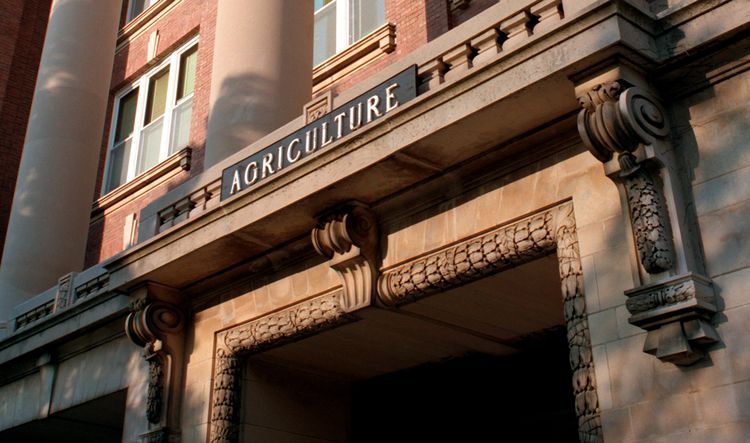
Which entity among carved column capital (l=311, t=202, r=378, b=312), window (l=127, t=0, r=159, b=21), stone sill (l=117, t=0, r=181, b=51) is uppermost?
window (l=127, t=0, r=159, b=21)

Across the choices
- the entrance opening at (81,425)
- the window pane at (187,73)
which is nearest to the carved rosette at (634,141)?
the entrance opening at (81,425)

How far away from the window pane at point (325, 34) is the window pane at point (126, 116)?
22.9ft

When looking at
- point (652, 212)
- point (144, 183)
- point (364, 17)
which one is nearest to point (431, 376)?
point (652, 212)

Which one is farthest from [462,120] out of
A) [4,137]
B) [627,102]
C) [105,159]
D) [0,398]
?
[4,137]

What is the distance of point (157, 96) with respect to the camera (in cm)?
2411

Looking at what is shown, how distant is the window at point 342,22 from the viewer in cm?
1867

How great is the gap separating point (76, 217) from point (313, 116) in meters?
9.91

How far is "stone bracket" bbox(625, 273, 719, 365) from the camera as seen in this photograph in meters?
7.70

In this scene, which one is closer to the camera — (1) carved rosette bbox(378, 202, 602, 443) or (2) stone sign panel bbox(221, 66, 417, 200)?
(1) carved rosette bbox(378, 202, 602, 443)

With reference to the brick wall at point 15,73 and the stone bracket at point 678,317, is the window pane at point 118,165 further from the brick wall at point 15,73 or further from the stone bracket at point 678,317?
the stone bracket at point 678,317

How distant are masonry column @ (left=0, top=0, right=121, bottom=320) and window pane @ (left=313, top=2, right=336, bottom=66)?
5595 mm

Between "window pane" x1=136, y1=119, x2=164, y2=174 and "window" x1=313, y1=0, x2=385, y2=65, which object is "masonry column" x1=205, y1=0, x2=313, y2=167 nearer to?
"window" x1=313, y1=0, x2=385, y2=65

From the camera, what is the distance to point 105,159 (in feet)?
81.7

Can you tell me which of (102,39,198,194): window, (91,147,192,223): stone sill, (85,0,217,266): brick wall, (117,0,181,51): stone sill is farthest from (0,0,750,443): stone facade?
(117,0,181,51): stone sill
